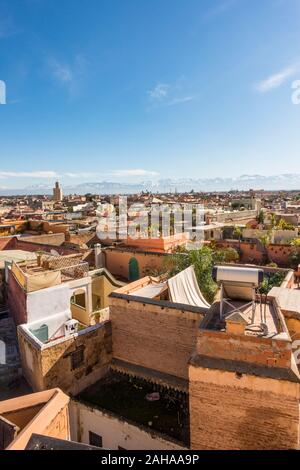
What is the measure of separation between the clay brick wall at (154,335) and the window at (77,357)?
112 centimetres

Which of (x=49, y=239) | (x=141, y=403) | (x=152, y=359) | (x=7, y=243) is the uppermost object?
(x=49, y=239)

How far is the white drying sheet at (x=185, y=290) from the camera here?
9391 mm

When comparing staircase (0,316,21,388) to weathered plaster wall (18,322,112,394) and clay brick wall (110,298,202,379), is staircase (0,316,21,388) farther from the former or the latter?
clay brick wall (110,298,202,379)

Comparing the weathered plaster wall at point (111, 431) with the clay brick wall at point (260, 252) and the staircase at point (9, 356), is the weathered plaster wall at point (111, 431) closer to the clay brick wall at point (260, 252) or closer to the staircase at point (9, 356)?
the staircase at point (9, 356)

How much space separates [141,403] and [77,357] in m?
1.98

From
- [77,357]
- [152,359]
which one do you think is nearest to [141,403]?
[152,359]

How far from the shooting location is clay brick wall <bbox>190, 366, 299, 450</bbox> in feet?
16.3

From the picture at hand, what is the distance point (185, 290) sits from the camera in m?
9.89

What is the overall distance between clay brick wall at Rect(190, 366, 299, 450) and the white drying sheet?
3.65 meters

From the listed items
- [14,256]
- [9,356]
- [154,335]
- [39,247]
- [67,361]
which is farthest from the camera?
[39,247]

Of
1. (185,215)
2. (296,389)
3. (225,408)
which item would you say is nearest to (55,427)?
(225,408)

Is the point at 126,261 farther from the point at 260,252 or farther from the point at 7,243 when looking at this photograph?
the point at 260,252

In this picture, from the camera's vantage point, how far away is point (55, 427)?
5883 millimetres
